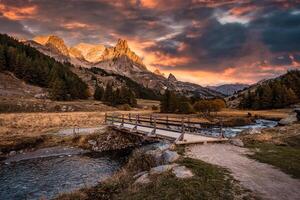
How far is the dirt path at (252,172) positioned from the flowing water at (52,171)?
9.11 meters

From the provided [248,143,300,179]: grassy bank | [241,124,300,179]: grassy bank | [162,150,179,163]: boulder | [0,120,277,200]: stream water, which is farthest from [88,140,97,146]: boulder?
[248,143,300,179]: grassy bank

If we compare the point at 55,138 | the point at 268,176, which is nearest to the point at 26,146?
the point at 55,138

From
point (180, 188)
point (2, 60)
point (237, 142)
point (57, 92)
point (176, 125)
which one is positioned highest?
point (2, 60)

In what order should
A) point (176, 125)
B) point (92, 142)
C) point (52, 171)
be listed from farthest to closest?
point (92, 142), point (176, 125), point (52, 171)

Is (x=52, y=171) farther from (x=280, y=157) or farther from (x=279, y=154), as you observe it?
(x=279, y=154)

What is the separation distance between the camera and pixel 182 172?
14469 mm

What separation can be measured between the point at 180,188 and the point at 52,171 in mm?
17791

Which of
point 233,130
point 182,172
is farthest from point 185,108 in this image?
point 182,172

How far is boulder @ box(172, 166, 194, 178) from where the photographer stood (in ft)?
45.9

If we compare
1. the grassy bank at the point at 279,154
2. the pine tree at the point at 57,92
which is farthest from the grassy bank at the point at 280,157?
the pine tree at the point at 57,92

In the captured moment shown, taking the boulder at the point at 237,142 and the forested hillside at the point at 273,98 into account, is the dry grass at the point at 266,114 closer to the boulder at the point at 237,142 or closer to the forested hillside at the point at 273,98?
the forested hillside at the point at 273,98

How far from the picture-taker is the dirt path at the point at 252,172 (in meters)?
11.8

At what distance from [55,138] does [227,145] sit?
26.2m

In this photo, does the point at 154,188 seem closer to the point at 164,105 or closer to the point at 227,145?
the point at 227,145
